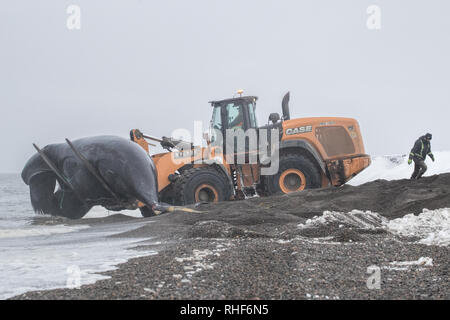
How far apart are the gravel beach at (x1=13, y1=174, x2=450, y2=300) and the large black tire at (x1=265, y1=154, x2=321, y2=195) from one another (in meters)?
5.32

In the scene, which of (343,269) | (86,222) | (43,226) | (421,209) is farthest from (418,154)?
(343,269)

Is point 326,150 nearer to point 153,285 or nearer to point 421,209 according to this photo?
point 421,209

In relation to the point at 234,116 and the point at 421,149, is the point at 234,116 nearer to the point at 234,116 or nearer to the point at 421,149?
the point at 234,116

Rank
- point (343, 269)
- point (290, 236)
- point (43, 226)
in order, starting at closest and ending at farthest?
1. point (343, 269)
2. point (290, 236)
3. point (43, 226)

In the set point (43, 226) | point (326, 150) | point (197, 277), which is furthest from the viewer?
point (326, 150)

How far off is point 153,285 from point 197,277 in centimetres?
42

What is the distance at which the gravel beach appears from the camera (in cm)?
394

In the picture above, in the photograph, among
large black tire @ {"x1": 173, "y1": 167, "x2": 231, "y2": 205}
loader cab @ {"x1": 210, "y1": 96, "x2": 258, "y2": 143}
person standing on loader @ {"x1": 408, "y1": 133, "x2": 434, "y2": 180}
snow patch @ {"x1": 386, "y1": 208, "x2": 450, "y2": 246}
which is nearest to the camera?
snow patch @ {"x1": 386, "y1": 208, "x2": 450, "y2": 246}

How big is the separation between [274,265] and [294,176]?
10.2m

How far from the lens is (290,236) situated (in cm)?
716

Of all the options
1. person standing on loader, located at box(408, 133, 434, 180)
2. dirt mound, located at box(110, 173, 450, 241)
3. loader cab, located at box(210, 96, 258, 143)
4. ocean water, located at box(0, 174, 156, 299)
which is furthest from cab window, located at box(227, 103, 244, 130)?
ocean water, located at box(0, 174, 156, 299)

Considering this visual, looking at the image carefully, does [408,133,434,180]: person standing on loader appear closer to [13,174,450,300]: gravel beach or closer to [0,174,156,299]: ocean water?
[13,174,450,300]: gravel beach
